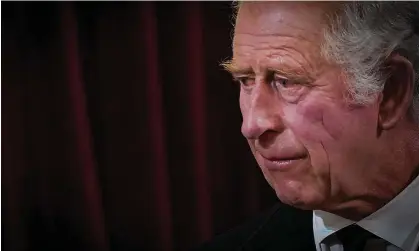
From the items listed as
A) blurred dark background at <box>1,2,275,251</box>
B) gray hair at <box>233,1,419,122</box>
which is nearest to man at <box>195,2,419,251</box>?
gray hair at <box>233,1,419,122</box>

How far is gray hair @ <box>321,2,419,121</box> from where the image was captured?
0.80 meters

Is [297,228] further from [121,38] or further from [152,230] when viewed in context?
[121,38]

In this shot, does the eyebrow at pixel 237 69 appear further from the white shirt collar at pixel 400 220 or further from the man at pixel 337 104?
the white shirt collar at pixel 400 220

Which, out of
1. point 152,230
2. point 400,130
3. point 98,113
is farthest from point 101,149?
point 400,130

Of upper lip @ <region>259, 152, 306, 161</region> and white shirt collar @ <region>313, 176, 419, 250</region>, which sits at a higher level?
upper lip @ <region>259, 152, 306, 161</region>

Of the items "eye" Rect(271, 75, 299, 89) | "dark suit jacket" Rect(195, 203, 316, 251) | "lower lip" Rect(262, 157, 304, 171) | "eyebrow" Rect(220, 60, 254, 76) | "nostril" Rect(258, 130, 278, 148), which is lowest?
"dark suit jacket" Rect(195, 203, 316, 251)

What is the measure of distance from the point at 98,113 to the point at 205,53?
20 cm

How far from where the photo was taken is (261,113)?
2.76 ft

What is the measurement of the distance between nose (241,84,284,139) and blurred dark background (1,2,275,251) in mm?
137

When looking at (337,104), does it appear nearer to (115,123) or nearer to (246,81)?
(246,81)

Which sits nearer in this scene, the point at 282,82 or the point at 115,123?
the point at 282,82

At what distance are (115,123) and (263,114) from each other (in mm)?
256

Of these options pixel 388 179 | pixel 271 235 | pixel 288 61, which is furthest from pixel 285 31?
pixel 271 235

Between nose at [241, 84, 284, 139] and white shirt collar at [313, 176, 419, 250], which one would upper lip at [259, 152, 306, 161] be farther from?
white shirt collar at [313, 176, 419, 250]
